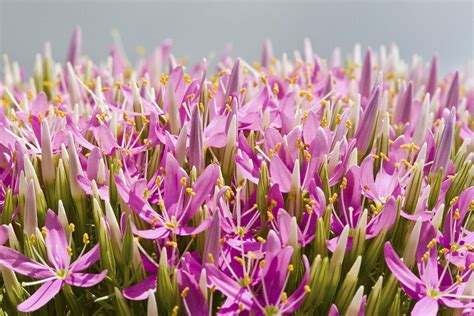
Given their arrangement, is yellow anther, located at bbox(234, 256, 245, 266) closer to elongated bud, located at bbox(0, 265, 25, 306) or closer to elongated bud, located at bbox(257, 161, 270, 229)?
elongated bud, located at bbox(257, 161, 270, 229)

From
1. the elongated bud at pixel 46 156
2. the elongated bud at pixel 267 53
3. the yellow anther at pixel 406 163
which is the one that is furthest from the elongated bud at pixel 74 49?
the yellow anther at pixel 406 163

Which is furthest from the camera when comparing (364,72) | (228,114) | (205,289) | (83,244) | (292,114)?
(364,72)

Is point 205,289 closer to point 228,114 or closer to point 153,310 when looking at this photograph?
point 153,310

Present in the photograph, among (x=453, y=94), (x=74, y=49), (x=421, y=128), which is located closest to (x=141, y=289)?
(x=421, y=128)

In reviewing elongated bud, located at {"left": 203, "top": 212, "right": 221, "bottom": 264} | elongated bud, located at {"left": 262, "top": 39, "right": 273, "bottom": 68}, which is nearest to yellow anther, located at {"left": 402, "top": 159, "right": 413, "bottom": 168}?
elongated bud, located at {"left": 203, "top": 212, "right": 221, "bottom": 264}

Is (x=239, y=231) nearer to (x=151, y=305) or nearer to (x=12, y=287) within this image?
(x=151, y=305)

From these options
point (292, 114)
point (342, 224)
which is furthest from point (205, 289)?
point (292, 114)
